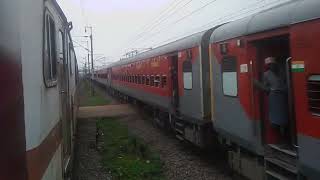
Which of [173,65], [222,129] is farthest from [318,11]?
[173,65]

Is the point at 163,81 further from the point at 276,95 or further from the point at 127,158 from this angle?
the point at 276,95

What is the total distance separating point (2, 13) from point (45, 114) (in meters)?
1.26

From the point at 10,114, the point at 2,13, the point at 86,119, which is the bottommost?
the point at 86,119

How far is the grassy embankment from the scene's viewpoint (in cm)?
980

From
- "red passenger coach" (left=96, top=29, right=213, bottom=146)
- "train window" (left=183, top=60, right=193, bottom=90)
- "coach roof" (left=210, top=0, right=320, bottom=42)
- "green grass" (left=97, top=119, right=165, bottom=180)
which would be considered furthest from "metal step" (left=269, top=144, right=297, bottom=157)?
"train window" (left=183, top=60, right=193, bottom=90)

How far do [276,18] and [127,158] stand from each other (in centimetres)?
649

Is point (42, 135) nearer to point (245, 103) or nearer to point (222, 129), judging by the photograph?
point (245, 103)

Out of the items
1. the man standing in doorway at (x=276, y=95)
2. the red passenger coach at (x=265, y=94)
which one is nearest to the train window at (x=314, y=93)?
the red passenger coach at (x=265, y=94)

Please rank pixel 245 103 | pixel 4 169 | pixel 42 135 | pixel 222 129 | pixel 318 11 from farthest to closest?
1. pixel 222 129
2. pixel 245 103
3. pixel 318 11
4. pixel 42 135
5. pixel 4 169

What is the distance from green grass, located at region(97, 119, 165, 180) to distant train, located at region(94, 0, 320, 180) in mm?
1283

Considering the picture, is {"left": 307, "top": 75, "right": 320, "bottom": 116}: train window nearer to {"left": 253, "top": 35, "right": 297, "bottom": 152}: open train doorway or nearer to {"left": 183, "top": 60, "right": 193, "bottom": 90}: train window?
{"left": 253, "top": 35, "right": 297, "bottom": 152}: open train doorway

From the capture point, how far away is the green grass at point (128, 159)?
9.80 metres

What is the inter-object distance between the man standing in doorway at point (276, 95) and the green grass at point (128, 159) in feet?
11.8

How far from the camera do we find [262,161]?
7289 millimetres
